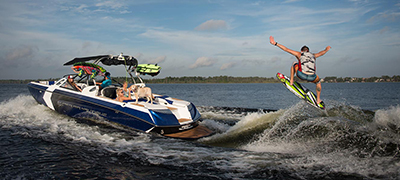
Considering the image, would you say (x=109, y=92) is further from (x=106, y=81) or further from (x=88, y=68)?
(x=88, y=68)

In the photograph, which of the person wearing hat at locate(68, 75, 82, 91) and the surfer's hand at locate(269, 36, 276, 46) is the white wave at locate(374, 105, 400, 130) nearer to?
the surfer's hand at locate(269, 36, 276, 46)

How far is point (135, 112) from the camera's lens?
24.8 feet

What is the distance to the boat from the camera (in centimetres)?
746

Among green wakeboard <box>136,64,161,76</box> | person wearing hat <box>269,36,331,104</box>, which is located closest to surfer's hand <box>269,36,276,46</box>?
person wearing hat <box>269,36,331,104</box>

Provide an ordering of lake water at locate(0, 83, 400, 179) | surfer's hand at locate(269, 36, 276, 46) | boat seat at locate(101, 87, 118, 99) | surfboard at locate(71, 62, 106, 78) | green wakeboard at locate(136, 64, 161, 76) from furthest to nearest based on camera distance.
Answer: surfboard at locate(71, 62, 106, 78) < boat seat at locate(101, 87, 118, 99) < green wakeboard at locate(136, 64, 161, 76) < surfer's hand at locate(269, 36, 276, 46) < lake water at locate(0, 83, 400, 179)

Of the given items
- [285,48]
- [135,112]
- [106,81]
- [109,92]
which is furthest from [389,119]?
[106,81]

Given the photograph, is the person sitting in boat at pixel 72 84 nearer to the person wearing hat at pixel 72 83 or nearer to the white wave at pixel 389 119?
the person wearing hat at pixel 72 83

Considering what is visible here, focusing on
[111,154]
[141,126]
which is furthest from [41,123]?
[111,154]

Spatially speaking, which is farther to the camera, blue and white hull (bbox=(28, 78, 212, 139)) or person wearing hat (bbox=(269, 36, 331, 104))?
blue and white hull (bbox=(28, 78, 212, 139))

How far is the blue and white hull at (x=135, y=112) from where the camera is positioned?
7398 mm

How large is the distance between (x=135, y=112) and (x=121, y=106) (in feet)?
2.02

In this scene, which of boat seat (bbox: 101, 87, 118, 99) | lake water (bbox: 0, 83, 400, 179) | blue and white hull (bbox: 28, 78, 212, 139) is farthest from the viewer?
boat seat (bbox: 101, 87, 118, 99)

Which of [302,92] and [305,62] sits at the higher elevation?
[305,62]

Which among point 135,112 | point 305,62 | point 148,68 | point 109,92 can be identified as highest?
point 148,68
